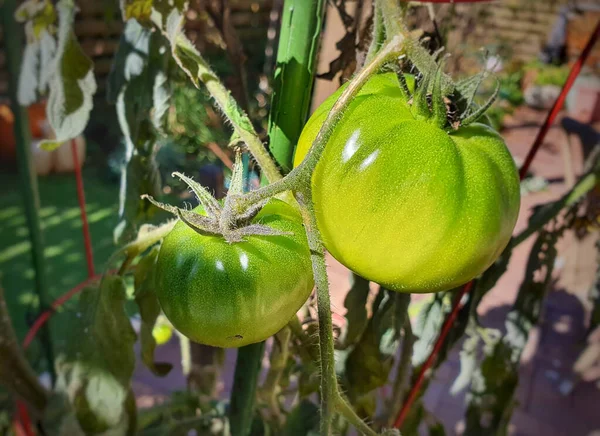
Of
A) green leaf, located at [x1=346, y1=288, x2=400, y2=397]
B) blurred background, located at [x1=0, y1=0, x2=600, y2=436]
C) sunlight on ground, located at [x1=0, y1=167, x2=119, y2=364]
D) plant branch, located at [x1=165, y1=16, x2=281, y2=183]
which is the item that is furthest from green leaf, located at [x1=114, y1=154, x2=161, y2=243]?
sunlight on ground, located at [x1=0, y1=167, x2=119, y2=364]

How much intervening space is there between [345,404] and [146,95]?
39cm

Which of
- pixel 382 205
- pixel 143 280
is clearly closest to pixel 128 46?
pixel 143 280

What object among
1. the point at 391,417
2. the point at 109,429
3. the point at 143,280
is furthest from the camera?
the point at 391,417

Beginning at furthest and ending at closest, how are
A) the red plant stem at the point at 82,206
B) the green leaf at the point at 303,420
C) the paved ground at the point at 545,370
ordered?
the paved ground at the point at 545,370 → the red plant stem at the point at 82,206 → the green leaf at the point at 303,420

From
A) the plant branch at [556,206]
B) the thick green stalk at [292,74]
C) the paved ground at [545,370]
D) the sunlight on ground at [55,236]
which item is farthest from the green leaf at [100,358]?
the sunlight on ground at [55,236]

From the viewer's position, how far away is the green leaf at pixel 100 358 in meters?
0.55

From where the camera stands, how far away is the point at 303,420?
66cm

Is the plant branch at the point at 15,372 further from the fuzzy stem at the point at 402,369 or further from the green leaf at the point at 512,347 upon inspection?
the green leaf at the point at 512,347

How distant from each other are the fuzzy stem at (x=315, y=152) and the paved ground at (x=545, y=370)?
1.14 m

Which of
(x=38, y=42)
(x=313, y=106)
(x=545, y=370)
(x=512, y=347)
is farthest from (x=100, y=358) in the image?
(x=545, y=370)

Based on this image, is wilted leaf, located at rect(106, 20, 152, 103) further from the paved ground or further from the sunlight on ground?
the sunlight on ground

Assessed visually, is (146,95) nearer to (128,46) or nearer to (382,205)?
(128,46)

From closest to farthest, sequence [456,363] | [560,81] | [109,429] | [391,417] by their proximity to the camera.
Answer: [109,429]
[391,417]
[456,363]
[560,81]

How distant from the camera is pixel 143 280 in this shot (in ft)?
1.74
